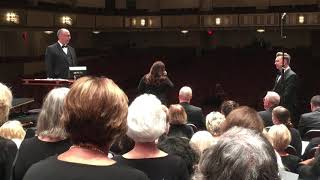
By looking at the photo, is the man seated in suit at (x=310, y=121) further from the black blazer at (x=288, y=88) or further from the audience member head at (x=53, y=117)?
the audience member head at (x=53, y=117)

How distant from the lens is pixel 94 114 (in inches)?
72.1

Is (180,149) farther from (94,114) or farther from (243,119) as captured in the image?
(94,114)

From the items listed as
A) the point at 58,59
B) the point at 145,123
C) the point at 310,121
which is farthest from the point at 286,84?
the point at 145,123

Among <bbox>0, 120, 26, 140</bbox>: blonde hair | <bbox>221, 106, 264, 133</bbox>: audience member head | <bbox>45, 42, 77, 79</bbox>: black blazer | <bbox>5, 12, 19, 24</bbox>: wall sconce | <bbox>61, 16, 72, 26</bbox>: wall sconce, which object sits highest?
<bbox>61, 16, 72, 26</bbox>: wall sconce

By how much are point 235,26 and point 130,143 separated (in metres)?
17.8

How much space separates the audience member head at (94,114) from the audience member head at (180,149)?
133 centimetres

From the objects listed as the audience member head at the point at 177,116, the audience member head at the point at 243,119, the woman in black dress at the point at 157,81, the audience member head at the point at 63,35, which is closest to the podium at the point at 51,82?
the audience member head at the point at 63,35

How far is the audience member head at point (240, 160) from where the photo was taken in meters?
1.44

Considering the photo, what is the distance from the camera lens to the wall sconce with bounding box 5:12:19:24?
1611cm

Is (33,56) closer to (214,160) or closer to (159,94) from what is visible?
(159,94)

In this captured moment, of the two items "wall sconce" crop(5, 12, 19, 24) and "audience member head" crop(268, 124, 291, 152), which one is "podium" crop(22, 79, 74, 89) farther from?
"wall sconce" crop(5, 12, 19, 24)

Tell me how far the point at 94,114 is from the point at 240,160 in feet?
2.02

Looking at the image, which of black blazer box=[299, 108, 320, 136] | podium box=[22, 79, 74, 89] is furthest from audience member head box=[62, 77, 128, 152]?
podium box=[22, 79, 74, 89]

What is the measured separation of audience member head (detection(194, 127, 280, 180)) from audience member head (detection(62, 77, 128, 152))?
1.49 ft
